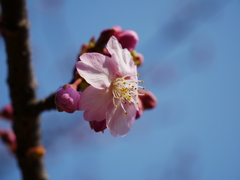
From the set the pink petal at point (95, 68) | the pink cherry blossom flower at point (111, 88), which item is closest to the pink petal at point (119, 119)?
the pink cherry blossom flower at point (111, 88)

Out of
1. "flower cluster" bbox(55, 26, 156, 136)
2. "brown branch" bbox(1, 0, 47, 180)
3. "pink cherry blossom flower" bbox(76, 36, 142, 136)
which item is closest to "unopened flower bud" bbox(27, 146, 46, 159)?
"brown branch" bbox(1, 0, 47, 180)

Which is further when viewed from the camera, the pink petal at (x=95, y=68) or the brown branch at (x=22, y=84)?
the brown branch at (x=22, y=84)

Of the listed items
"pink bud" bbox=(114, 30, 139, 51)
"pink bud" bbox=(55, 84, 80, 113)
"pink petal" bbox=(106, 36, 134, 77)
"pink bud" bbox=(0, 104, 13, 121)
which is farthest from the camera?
"pink bud" bbox=(0, 104, 13, 121)

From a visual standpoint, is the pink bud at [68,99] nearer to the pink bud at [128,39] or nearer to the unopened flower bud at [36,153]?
the pink bud at [128,39]

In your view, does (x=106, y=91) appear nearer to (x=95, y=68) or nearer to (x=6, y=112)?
(x=95, y=68)

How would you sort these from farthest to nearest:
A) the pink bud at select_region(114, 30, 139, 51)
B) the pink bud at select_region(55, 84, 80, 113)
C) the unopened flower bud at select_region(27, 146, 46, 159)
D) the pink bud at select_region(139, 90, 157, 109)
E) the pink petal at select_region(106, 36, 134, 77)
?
the unopened flower bud at select_region(27, 146, 46, 159)
the pink bud at select_region(139, 90, 157, 109)
the pink bud at select_region(114, 30, 139, 51)
the pink petal at select_region(106, 36, 134, 77)
the pink bud at select_region(55, 84, 80, 113)

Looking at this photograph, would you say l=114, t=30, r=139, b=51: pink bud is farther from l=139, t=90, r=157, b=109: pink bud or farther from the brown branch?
the brown branch

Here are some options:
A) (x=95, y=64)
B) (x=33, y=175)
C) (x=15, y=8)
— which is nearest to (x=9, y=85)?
(x=15, y=8)
